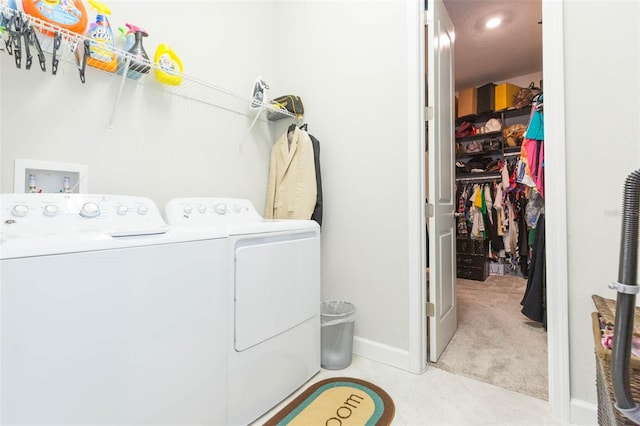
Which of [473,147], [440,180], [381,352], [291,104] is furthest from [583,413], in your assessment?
[473,147]

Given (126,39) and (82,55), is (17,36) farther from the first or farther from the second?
(126,39)

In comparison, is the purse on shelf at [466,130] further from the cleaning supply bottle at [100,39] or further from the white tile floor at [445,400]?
the cleaning supply bottle at [100,39]

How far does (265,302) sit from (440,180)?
1339mm

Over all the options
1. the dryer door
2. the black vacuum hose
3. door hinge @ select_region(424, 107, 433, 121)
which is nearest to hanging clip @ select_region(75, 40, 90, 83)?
the dryer door

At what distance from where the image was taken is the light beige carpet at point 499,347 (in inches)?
65.2

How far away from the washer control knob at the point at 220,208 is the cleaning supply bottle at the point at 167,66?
0.72 meters

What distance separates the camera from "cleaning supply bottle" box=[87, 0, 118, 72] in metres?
1.27

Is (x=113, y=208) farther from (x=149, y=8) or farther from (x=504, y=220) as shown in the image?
(x=504, y=220)

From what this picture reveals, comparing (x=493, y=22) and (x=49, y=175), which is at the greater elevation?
(x=493, y=22)

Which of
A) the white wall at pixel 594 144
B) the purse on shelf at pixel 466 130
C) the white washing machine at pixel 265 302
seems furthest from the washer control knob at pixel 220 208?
the purse on shelf at pixel 466 130

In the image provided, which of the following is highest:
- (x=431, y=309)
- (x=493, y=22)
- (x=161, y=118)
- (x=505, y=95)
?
(x=493, y=22)

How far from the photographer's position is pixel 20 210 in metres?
1.01

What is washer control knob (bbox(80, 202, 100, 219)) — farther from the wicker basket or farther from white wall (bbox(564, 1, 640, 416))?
white wall (bbox(564, 1, 640, 416))

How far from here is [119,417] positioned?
90 cm
